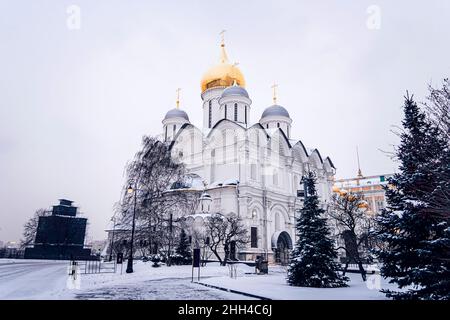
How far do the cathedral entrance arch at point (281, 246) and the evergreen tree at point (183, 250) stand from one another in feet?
31.5

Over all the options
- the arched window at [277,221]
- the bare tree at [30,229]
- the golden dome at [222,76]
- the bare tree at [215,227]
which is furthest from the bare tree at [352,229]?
the bare tree at [30,229]

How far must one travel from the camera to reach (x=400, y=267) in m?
7.75

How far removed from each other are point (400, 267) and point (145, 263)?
54.6ft

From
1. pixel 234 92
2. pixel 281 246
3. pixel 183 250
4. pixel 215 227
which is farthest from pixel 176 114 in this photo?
pixel 183 250

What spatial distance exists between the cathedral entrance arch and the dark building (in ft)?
63.8

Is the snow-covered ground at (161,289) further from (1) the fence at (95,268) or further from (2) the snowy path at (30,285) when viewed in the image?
(1) the fence at (95,268)

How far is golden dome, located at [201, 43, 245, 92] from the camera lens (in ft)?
128

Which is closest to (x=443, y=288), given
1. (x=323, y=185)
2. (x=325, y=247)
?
(x=325, y=247)

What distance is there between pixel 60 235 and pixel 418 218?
33712mm

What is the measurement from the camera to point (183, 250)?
22484mm

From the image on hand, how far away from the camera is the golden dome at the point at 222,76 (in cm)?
3903

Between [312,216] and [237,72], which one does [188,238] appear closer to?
[312,216]

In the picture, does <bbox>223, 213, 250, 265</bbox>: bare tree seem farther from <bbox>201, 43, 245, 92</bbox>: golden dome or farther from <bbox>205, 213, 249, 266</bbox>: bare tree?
<bbox>201, 43, 245, 92</bbox>: golden dome
